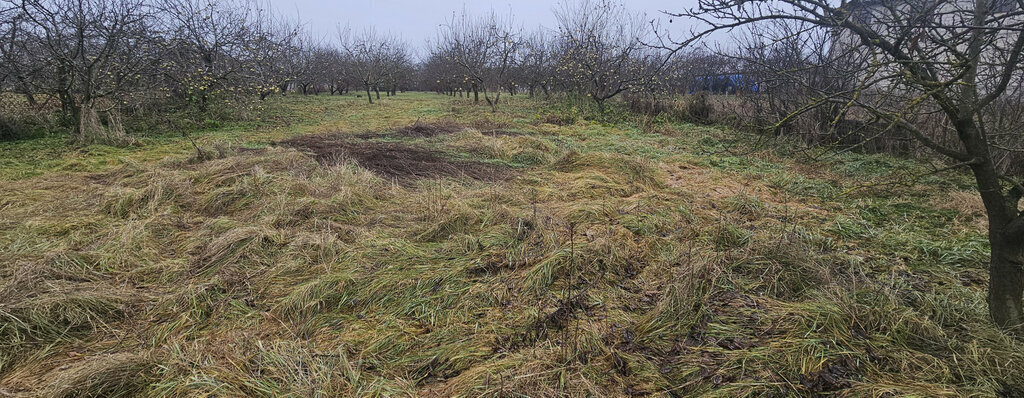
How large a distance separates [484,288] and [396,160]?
13.6 feet

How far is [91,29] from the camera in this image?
7.64 metres

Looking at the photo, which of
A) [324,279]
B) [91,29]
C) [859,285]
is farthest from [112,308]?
[91,29]

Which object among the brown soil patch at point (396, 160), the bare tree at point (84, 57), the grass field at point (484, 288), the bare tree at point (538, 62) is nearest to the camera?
the grass field at point (484, 288)

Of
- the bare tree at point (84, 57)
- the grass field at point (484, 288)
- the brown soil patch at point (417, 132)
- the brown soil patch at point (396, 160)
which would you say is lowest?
the grass field at point (484, 288)

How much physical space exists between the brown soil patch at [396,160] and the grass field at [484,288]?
527 mm

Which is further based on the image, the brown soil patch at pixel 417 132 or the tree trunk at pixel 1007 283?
the brown soil patch at pixel 417 132

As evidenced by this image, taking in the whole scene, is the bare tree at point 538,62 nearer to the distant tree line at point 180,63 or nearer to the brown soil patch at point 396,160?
the distant tree line at point 180,63

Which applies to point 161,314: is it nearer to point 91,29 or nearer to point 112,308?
point 112,308

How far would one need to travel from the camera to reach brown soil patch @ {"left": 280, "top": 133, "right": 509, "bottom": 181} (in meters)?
5.70

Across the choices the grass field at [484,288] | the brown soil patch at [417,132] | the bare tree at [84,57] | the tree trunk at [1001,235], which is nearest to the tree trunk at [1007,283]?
the tree trunk at [1001,235]

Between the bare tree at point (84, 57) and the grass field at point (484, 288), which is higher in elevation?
the bare tree at point (84, 57)

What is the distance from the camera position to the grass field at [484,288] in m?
1.90

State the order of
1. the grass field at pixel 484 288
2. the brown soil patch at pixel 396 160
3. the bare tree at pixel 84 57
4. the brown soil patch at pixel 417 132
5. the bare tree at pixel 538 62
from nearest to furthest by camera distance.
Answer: the grass field at pixel 484 288 < the brown soil patch at pixel 396 160 < the bare tree at pixel 84 57 < the brown soil patch at pixel 417 132 < the bare tree at pixel 538 62

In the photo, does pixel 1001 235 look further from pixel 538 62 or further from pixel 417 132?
pixel 538 62
